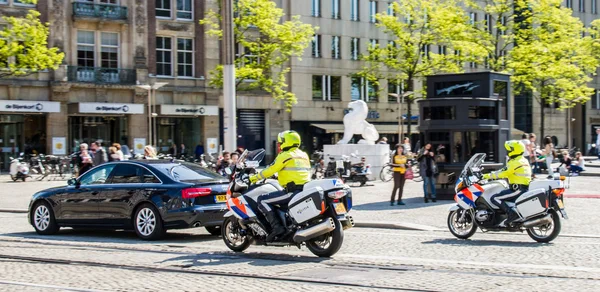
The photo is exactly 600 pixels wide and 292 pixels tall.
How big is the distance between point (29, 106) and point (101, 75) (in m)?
4.46

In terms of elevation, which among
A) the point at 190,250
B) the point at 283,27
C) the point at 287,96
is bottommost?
the point at 190,250

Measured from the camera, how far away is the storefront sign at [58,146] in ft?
148

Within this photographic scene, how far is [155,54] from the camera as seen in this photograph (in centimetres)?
4944

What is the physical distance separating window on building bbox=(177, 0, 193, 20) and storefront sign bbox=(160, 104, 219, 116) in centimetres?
500

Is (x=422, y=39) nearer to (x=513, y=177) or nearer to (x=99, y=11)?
(x=99, y=11)

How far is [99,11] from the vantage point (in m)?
46.7

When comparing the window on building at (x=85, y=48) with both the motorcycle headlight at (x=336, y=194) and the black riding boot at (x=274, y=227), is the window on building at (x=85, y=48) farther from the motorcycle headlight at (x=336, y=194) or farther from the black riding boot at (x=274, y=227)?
the motorcycle headlight at (x=336, y=194)

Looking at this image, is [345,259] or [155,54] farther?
[155,54]

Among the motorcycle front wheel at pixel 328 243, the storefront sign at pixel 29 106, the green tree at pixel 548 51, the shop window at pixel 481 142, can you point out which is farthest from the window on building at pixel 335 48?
the motorcycle front wheel at pixel 328 243

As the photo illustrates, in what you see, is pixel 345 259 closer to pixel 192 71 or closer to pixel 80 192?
pixel 80 192

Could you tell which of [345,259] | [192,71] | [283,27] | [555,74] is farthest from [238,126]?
[345,259]

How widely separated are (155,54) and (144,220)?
116 feet

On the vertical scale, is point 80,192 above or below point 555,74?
below

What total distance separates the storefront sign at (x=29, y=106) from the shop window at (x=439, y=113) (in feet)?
84.8
